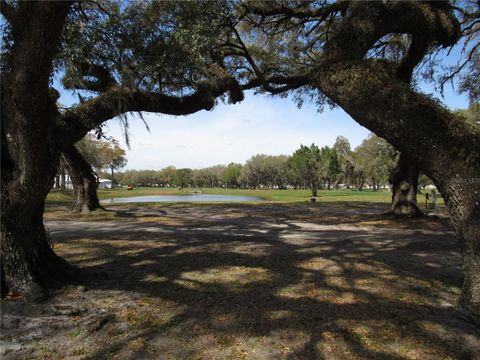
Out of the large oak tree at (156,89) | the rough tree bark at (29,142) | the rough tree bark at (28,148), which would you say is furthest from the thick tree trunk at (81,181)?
the rough tree bark at (28,148)

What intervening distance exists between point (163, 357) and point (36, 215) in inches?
130

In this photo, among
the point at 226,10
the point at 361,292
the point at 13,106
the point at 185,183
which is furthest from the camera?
the point at 185,183

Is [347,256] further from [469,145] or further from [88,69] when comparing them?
[88,69]

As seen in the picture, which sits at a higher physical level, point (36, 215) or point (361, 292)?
point (36, 215)

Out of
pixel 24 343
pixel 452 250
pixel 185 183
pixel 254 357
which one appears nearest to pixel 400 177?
pixel 452 250

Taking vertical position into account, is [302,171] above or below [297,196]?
above

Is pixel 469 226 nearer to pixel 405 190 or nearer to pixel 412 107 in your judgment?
pixel 412 107

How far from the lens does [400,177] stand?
14.3 m

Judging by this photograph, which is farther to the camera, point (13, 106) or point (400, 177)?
point (400, 177)

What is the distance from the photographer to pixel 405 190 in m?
14.1

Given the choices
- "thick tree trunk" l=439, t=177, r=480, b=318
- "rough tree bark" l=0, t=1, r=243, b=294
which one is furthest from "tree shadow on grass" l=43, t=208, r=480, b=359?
"rough tree bark" l=0, t=1, r=243, b=294

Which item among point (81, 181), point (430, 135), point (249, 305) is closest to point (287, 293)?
point (249, 305)

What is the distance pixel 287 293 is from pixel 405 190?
427 inches

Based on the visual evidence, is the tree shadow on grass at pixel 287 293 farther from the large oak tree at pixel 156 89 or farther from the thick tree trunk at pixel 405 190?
the thick tree trunk at pixel 405 190
